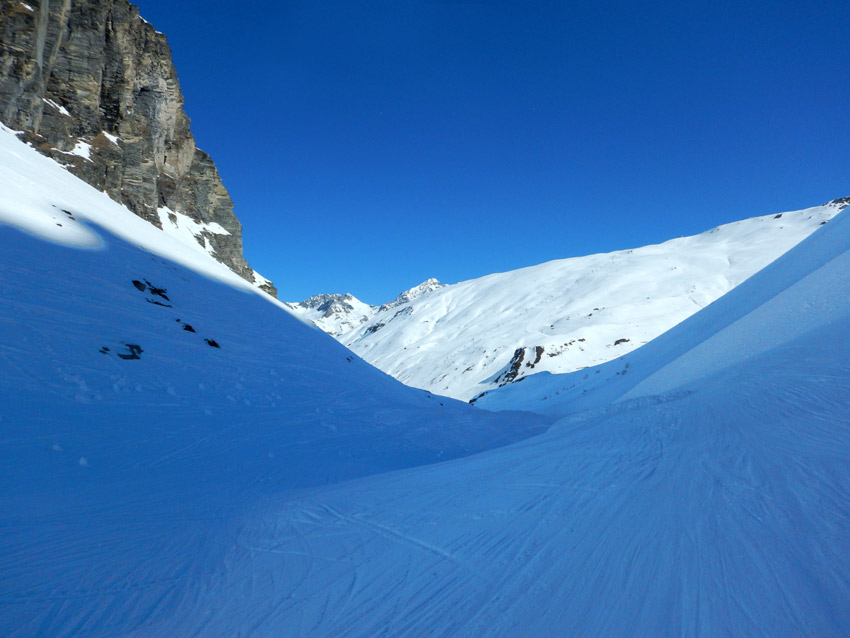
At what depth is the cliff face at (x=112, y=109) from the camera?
24828 millimetres

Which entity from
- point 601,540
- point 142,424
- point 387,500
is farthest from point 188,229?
point 601,540

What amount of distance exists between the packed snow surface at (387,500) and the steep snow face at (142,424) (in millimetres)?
31

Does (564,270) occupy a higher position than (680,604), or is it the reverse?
(564,270)

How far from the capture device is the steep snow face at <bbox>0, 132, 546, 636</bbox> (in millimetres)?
3262

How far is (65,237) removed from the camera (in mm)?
9859

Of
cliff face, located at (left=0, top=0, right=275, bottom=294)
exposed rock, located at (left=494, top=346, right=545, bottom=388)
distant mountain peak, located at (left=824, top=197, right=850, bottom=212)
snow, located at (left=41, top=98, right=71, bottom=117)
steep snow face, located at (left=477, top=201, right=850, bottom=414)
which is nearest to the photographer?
steep snow face, located at (left=477, top=201, right=850, bottom=414)

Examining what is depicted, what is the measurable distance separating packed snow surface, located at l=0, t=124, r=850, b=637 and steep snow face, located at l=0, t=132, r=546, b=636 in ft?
0.10

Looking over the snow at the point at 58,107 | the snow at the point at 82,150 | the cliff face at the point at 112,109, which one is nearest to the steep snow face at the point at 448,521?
the cliff face at the point at 112,109

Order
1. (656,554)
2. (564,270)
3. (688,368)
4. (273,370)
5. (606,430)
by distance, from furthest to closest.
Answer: (564,270) < (273,370) < (688,368) < (606,430) < (656,554)

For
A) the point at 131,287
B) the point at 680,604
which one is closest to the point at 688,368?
the point at 680,604

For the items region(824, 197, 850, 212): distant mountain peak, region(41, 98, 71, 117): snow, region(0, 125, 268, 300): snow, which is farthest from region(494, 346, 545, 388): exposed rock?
region(824, 197, 850, 212): distant mountain peak

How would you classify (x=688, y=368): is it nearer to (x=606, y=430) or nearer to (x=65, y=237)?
(x=606, y=430)

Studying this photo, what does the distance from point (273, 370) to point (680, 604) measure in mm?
8821

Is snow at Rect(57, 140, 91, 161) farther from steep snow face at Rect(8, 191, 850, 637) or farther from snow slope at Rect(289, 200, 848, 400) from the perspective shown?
snow slope at Rect(289, 200, 848, 400)
